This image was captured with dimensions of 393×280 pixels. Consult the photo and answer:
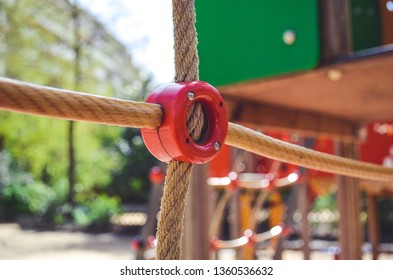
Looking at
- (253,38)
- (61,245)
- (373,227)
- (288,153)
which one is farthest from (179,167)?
(61,245)

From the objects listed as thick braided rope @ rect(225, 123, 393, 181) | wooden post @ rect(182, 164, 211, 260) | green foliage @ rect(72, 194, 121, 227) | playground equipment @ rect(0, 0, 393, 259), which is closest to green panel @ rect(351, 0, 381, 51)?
playground equipment @ rect(0, 0, 393, 259)

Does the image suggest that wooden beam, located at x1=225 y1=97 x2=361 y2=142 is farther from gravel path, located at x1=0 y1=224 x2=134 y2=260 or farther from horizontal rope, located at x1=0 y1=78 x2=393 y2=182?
gravel path, located at x1=0 y1=224 x2=134 y2=260

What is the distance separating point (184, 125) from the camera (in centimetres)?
48

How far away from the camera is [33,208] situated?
712 cm

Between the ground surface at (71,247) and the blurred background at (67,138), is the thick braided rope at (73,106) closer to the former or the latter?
the ground surface at (71,247)

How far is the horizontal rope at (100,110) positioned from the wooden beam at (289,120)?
822 mm

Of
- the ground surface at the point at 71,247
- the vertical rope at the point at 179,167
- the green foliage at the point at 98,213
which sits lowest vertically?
the ground surface at the point at 71,247

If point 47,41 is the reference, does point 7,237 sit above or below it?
below

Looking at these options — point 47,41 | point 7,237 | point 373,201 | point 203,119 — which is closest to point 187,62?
point 203,119

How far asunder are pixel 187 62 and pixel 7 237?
6.14 meters

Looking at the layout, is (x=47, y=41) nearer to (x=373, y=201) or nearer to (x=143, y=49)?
(x=143, y=49)

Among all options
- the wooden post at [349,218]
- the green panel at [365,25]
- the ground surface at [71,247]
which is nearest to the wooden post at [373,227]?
the ground surface at [71,247]

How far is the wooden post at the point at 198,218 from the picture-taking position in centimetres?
137

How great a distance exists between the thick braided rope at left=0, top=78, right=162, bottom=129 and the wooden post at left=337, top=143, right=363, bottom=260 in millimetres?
1504
